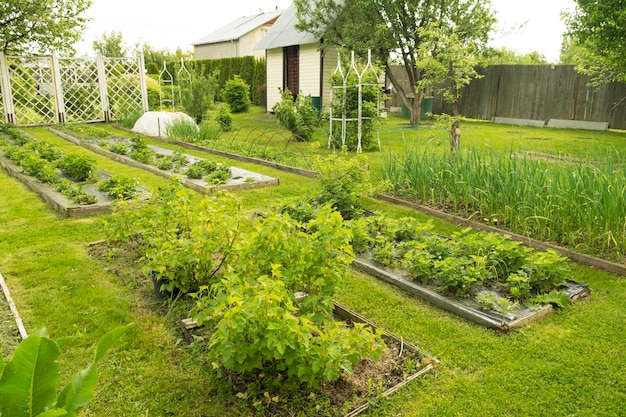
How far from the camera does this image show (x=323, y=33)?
14.6 m

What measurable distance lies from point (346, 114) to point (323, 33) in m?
5.90

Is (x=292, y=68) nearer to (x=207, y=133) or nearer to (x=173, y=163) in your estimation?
(x=207, y=133)

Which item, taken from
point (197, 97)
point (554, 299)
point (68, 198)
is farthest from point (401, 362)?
point (197, 97)

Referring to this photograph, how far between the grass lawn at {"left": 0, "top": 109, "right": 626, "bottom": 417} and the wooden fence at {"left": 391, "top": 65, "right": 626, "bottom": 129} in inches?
472

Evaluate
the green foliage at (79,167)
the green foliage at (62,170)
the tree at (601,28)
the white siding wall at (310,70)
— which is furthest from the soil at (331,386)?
the white siding wall at (310,70)

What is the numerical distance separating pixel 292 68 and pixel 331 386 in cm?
1631

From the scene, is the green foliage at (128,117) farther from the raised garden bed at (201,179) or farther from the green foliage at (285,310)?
the green foliage at (285,310)

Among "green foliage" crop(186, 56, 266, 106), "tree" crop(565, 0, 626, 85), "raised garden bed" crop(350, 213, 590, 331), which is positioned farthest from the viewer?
"green foliage" crop(186, 56, 266, 106)

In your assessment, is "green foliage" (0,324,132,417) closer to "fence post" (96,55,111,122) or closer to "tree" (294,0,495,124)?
"tree" (294,0,495,124)

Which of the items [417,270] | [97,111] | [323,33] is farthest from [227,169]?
[97,111]

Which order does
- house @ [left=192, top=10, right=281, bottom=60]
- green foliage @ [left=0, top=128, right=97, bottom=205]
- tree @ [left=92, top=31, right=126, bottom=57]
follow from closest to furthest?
green foliage @ [left=0, top=128, right=97, bottom=205] < house @ [left=192, top=10, right=281, bottom=60] < tree @ [left=92, top=31, right=126, bottom=57]

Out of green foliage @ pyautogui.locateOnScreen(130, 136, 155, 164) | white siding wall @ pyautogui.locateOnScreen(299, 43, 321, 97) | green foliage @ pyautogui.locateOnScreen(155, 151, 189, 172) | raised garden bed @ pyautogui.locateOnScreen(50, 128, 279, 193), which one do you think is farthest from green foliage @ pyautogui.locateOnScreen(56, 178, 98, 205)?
white siding wall @ pyautogui.locateOnScreen(299, 43, 321, 97)

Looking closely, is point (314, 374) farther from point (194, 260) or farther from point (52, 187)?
point (52, 187)

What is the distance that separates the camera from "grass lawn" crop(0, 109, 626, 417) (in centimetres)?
228
